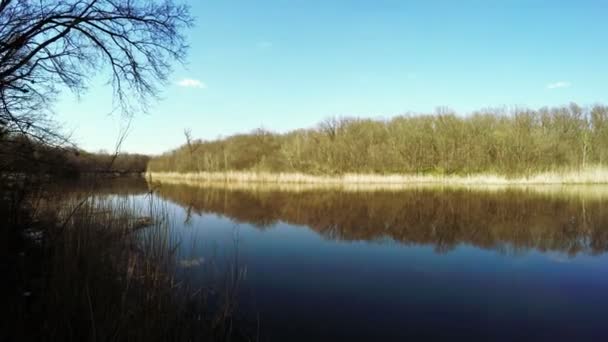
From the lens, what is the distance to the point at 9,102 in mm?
4910

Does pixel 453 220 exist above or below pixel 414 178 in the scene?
below

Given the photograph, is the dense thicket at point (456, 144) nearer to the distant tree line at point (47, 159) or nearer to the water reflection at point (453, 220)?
the water reflection at point (453, 220)

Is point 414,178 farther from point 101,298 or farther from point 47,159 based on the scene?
point 101,298

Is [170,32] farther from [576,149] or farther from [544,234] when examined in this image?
[576,149]

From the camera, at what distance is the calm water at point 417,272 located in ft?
13.1

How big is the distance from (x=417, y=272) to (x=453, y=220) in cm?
545

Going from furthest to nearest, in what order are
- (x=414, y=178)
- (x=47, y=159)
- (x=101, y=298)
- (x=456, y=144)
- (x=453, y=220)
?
(x=456, y=144) → (x=414, y=178) → (x=453, y=220) → (x=47, y=159) → (x=101, y=298)

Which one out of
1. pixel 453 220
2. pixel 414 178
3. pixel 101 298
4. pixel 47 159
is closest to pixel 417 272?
pixel 101 298

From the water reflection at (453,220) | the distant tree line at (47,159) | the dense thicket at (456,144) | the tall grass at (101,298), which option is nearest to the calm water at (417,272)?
the water reflection at (453,220)

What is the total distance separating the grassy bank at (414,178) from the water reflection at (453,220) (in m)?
9.29

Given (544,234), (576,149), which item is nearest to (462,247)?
(544,234)

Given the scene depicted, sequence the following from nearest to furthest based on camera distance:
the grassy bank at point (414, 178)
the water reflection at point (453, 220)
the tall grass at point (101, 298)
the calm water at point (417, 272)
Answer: the tall grass at point (101, 298) → the calm water at point (417, 272) → the water reflection at point (453, 220) → the grassy bank at point (414, 178)

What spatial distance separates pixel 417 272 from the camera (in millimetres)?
5938

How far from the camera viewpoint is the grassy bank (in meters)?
23.0
